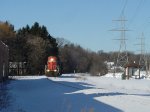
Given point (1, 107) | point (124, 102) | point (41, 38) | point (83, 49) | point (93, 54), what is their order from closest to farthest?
1. point (1, 107)
2. point (124, 102)
3. point (41, 38)
4. point (93, 54)
5. point (83, 49)

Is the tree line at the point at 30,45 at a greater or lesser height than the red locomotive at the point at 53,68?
greater

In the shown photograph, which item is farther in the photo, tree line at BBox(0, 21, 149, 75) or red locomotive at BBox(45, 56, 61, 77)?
tree line at BBox(0, 21, 149, 75)

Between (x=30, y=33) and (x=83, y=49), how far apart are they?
238 ft

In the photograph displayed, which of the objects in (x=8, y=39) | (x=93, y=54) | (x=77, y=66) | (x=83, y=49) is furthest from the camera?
(x=83, y=49)

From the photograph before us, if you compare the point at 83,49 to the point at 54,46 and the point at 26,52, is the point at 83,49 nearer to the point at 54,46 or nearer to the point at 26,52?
the point at 54,46

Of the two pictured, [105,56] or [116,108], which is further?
[105,56]

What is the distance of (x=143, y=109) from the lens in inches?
804

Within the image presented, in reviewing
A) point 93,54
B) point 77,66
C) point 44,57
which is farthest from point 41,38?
point 93,54

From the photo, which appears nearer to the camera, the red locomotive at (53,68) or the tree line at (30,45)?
the red locomotive at (53,68)

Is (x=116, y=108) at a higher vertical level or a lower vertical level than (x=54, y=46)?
lower

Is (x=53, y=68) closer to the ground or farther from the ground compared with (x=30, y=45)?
closer to the ground

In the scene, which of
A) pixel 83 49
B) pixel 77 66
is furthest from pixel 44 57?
pixel 83 49

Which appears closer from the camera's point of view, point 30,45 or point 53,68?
point 53,68

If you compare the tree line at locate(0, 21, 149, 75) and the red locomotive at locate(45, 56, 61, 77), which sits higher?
the tree line at locate(0, 21, 149, 75)
